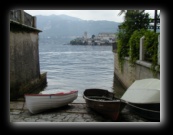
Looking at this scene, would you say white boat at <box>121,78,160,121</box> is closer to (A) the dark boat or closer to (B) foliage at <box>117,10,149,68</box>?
(A) the dark boat

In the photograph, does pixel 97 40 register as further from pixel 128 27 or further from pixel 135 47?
pixel 135 47

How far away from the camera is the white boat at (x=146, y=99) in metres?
8.70

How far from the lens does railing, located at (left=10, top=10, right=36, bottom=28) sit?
13.2 meters

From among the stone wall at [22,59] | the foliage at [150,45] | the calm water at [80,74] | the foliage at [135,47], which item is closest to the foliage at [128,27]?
the calm water at [80,74]

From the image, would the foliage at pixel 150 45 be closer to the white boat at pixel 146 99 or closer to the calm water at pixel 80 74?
the white boat at pixel 146 99

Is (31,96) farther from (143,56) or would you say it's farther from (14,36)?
(143,56)

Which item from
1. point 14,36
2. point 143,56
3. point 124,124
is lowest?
point 124,124

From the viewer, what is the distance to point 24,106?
10719 mm

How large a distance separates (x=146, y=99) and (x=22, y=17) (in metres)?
8.65

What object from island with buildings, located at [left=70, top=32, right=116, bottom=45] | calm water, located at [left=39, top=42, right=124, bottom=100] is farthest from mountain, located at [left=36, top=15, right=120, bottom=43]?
calm water, located at [left=39, top=42, right=124, bottom=100]

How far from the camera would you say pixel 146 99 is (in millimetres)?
8852

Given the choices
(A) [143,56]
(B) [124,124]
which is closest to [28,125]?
(B) [124,124]
